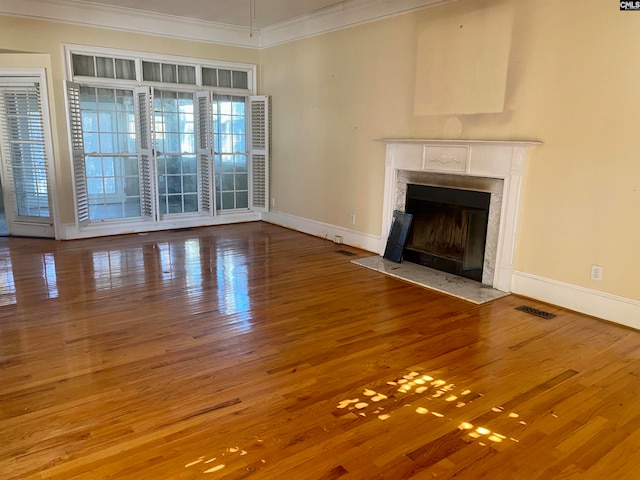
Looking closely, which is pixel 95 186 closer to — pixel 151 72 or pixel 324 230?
pixel 151 72

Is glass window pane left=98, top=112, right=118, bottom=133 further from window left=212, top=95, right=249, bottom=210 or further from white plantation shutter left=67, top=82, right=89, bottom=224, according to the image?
window left=212, top=95, right=249, bottom=210

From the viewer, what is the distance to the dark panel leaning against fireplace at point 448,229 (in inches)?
177

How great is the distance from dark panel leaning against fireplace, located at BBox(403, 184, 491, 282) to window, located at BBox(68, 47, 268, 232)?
Answer: 10.3 ft

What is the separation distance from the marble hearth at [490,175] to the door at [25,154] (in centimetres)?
455

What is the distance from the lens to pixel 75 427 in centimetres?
217

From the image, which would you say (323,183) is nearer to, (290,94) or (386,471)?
(290,94)

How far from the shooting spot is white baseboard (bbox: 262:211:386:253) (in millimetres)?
5691

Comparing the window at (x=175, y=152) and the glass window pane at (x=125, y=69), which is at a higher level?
the glass window pane at (x=125, y=69)

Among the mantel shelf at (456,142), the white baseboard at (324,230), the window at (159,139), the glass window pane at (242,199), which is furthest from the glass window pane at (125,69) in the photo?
the mantel shelf at (456,142)

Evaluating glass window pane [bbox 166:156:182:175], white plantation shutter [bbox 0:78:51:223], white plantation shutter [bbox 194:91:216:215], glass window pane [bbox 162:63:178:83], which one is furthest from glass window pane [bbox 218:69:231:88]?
white plantation shutter [bbox 0:78:51:223]

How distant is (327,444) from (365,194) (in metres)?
3.94

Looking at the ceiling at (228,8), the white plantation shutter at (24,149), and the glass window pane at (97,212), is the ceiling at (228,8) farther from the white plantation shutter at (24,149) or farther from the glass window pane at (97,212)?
the glass window pane at (97,212)

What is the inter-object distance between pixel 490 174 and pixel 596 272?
1.20 metres

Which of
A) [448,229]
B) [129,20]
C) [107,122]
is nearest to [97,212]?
[107,122]
